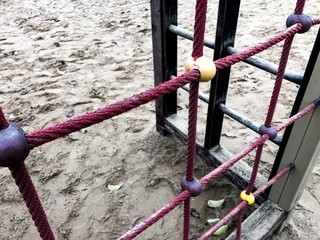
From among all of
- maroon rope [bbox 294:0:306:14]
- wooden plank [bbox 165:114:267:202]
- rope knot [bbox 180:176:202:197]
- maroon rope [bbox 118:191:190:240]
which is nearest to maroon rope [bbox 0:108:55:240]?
maroon rope [bbox 118:191:190:240]

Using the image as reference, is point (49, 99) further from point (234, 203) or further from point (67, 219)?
point (234, 203)

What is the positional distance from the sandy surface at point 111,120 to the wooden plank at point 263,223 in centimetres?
12

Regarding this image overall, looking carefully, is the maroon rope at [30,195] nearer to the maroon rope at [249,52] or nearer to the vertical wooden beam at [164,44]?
the maroon rope at [249,52]

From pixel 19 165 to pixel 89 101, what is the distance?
5.64 feet

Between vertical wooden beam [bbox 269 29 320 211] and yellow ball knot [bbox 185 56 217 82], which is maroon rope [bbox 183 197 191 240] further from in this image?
vertical wooden beam [bbox 269 29 320 211]

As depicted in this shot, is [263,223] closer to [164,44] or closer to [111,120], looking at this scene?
[164,44]

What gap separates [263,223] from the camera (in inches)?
47.9

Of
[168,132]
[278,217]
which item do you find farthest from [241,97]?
[278,217]

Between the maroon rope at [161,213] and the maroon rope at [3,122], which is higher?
the maroon rope at [3,122]

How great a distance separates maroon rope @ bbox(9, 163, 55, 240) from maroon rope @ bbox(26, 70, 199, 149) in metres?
0.05

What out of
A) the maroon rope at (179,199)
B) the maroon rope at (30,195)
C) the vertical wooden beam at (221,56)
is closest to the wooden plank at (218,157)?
the vertical wooden beam at (221,56)

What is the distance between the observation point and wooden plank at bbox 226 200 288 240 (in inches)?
46.7

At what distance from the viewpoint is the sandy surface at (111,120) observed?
1.40 m

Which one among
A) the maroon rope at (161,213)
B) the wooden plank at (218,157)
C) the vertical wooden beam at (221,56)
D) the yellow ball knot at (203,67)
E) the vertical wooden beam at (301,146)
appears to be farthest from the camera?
the wooden plank at (218,157)
